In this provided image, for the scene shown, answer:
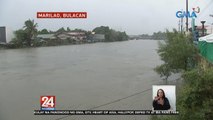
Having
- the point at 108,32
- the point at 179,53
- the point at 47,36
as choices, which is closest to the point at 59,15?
the point at 179,53

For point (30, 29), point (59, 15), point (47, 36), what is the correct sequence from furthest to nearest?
point (30, 29) → point (47, 36) → point (59, 15)

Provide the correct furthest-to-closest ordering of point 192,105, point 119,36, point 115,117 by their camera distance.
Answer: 1. point 119,36
2. point 115,117
3. point 192,105

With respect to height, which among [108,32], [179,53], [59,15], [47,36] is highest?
[108,32]

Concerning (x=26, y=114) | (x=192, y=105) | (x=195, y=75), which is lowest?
(x=26, y=114)

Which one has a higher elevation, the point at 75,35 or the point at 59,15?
the point at 75,35

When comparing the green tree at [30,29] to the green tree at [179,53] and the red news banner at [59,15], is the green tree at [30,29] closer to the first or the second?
the green tree at [179,53]

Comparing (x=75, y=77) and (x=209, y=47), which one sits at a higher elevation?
(x=209, y=47)

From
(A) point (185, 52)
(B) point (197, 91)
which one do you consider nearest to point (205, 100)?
(B) point (197, 91)

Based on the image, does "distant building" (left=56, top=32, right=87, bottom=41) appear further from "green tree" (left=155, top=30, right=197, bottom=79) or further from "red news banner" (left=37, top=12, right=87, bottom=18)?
"red news banner" (left=37, top=12, right=87, bottom=18)

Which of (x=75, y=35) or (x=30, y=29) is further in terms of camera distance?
(x=30, y=29)

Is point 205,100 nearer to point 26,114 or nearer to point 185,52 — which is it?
point 26,114

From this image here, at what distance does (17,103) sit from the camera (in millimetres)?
9773

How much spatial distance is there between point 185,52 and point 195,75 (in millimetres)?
6563

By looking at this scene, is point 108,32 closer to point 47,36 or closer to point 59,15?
point 47,36
